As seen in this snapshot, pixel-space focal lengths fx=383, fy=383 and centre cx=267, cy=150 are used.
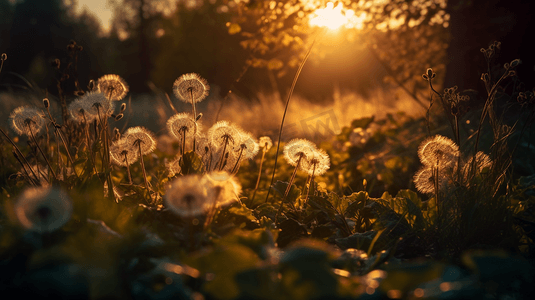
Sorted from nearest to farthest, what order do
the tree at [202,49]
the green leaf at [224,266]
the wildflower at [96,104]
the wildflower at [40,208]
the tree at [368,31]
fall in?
the green leaf at [224,266]
the wildflower at [40,208]
the wildflower at [96,104]
the tree at [368,31]
the tree at [202,49]

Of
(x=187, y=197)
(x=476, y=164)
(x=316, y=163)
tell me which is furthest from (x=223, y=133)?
(x=476, y=164)

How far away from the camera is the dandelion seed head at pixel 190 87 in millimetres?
2277

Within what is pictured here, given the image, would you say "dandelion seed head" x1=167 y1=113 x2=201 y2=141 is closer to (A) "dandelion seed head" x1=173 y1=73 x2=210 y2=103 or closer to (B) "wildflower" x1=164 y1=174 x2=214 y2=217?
(A) "dandelion seed head" x1=173 y1=73 x2=210 y2=103

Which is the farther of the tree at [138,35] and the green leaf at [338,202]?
the tree at [138,35]

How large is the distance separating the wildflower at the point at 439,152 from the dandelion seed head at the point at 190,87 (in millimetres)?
1282

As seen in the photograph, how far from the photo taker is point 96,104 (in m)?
2.06

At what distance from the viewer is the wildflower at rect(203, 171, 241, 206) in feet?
4.67

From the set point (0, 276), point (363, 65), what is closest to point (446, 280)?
point (0, 276)

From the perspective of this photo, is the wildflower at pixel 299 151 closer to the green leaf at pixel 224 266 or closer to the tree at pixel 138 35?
the green leaf at pixel 224 266

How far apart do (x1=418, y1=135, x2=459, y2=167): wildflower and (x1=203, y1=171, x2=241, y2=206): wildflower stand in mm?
1026

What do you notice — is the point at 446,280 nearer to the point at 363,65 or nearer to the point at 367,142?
the point at 367,142

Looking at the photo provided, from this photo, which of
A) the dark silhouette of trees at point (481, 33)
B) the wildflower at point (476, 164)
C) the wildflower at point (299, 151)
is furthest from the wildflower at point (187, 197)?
the dark silhouette of trees at point (481, 33)

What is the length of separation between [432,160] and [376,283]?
1078 millimetres

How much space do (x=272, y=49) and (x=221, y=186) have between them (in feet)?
21.7
